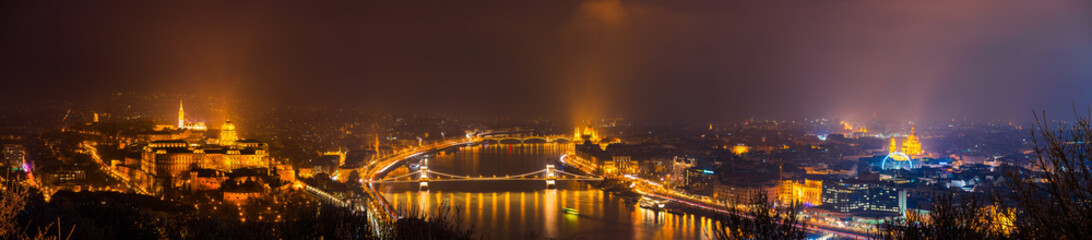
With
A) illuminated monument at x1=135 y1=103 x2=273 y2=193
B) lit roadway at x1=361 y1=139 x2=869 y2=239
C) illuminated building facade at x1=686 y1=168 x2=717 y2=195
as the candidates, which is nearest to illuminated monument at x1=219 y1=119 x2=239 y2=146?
illuminated monument at x1=135 y1=103 x2=273 y2=193

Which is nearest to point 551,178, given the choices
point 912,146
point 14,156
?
point 14,156

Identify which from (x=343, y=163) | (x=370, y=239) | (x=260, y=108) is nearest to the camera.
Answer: (x=370, y=239)

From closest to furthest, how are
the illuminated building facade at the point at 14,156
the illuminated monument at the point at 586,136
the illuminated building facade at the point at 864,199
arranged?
1. the illuminated building facade at the point at 14,156
2. the illuminated building facade at the point at 864,199
3. the illuminated monument at the point at 586,136

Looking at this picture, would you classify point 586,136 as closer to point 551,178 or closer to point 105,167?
point 551,178

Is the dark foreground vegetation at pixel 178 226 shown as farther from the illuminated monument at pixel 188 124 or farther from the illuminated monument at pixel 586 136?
the illuminated monument at pixel 586 136

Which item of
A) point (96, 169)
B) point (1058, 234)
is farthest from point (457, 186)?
point (1058, 234)

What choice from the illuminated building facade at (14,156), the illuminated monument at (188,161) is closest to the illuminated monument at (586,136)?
the illuminated monument at (188,161)

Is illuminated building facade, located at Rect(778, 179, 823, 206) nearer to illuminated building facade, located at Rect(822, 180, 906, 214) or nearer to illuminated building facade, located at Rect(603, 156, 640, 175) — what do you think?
illuminated building facade, located at Rect(822, 180, 906, 214)

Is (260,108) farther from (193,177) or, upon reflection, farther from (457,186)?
(193,177)

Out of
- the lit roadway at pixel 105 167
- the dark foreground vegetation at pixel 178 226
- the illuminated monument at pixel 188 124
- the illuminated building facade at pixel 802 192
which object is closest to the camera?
the dark foreground vegetation at pixel 178 226
